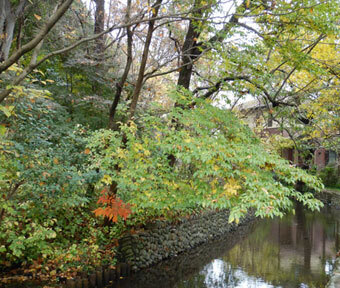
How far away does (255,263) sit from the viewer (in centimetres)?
948

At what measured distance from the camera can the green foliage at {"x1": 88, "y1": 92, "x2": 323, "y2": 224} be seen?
15.7 ft

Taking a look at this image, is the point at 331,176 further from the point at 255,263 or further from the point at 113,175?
the point at 113,175

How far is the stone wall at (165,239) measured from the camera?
8008 mm

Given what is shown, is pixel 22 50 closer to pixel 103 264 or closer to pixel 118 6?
pixel 103 264

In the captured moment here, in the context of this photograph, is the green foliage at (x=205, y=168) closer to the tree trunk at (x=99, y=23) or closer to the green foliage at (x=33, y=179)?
the green foliage at (x=33, y=179)

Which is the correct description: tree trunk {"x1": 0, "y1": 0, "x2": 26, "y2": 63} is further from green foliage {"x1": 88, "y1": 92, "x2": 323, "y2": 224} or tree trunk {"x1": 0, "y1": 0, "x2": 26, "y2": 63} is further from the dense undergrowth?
green foliage {"x1": 88, "y1": 92, "x2": 323, "y2": 224}

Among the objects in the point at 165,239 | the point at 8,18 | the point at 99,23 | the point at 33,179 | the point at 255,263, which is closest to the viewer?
the point at 33,179

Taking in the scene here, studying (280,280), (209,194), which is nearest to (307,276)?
(280,280)

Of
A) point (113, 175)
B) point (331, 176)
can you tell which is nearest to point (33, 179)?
point (113, 175)

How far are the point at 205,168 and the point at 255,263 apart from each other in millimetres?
5725

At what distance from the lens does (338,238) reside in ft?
42.4

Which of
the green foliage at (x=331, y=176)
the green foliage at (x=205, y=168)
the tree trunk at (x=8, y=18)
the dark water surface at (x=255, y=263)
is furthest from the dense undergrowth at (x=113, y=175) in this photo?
the green foliage at (x=331, y=176)

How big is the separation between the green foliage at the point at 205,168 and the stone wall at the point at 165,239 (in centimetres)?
142

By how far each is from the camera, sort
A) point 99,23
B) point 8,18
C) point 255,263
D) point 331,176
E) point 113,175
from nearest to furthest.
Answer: point 113,175 < point 8,18 < point 255,263 < point 99,23 < point 331,176
